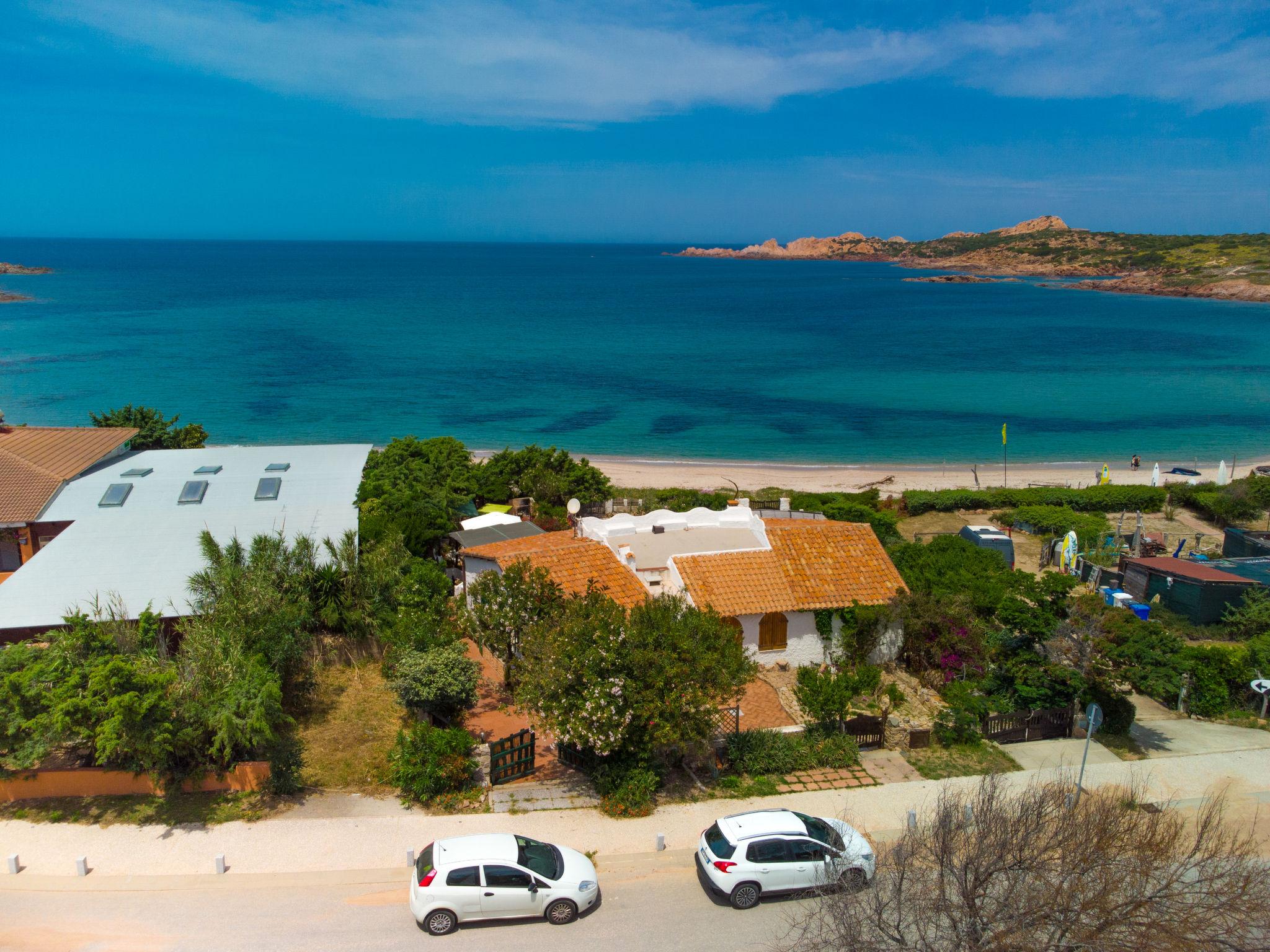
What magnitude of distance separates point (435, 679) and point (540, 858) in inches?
213

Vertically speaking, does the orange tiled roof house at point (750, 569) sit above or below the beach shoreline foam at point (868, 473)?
above

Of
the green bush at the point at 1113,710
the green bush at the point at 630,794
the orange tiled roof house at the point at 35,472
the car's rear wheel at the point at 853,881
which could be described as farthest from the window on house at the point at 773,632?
the orange tiled roof house at the point at 35,472


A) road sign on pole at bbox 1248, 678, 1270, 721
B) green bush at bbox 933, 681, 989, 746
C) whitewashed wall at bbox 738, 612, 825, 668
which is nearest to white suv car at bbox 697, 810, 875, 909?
green bush at bbox 933, 681, 989, 746

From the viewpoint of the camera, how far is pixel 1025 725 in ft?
57.0

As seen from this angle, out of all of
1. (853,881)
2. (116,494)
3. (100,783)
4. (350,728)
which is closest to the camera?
(853,881)

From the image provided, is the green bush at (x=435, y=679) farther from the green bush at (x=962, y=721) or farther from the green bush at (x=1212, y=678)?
the green bush at (x=1212, y=678)

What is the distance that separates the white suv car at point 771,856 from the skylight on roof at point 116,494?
20.1 metres

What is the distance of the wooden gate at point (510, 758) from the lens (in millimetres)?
15688

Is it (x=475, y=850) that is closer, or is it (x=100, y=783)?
(x=475, y=850)

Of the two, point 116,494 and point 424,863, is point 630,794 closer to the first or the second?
point 424,863

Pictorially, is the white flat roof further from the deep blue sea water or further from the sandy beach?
the deep blue sea water

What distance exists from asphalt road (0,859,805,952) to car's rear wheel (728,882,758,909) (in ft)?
0.34

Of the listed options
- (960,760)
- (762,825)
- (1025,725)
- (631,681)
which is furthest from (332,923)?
(1025,725)

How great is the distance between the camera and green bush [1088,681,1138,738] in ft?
57.4
